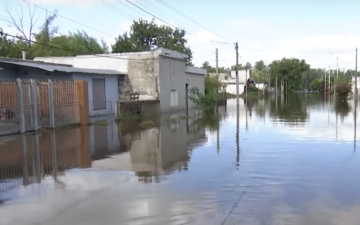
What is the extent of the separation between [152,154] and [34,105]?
744 cm

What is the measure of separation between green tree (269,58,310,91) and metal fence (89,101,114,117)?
93025 mm

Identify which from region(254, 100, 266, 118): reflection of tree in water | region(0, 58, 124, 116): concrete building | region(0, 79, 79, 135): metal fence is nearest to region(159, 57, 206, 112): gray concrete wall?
region(0, 58, 124, 116): concrete building

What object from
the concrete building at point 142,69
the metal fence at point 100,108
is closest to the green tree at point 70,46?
the concrete building at point 142,69

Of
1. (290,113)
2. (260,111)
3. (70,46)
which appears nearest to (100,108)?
(260,111)

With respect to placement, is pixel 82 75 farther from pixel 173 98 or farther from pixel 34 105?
pixel 173 98

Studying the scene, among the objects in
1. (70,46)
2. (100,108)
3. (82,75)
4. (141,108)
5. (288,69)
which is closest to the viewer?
(82,75)

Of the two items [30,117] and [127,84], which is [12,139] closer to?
[30,117]

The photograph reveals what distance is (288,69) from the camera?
382 feet

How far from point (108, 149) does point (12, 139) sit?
416 cm

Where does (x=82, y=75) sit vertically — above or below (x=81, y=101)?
above

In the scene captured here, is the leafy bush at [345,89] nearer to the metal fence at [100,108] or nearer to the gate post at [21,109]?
the metal fence at [100,108]

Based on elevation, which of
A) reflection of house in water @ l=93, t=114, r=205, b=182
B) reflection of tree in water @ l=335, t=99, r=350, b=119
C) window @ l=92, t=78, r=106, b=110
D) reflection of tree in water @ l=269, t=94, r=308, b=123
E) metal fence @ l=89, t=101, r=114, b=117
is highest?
window @ l=92, t=78, r=106, b=110

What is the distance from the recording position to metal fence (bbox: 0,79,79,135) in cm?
1652

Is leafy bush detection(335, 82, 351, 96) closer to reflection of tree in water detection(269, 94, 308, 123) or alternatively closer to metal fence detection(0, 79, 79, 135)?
reflection of tree in water detection(269, 94, 308, 123)
